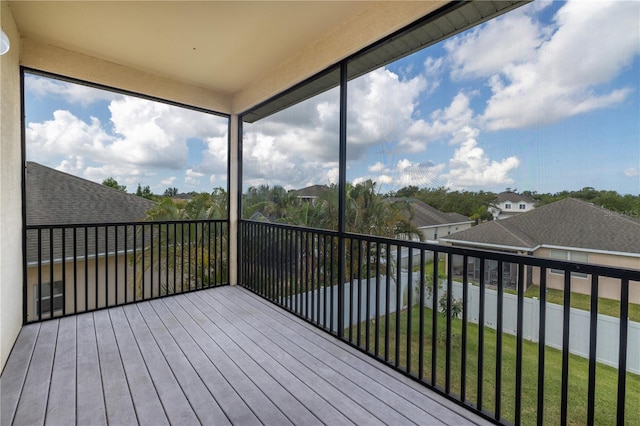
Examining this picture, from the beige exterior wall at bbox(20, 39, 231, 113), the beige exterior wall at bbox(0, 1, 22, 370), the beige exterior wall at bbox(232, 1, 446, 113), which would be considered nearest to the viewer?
the beige exterior wall at bbox(232, 1, 446, 113)

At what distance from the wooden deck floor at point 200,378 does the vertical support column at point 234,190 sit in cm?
132

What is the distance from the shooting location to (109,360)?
83.4 inches

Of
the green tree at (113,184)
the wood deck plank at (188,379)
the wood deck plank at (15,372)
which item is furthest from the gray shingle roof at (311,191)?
the wood deck plank at (15,372)

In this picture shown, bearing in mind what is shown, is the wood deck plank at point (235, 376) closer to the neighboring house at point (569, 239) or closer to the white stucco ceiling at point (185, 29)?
the neighboring house at point (569, 239)

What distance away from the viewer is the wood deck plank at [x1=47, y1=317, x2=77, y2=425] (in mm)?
1566

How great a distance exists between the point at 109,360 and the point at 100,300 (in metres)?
1.41

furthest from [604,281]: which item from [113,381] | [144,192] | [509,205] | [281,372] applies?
[144,192]

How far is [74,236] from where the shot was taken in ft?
9.80

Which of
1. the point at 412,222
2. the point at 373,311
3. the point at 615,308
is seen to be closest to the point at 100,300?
the point at 373,311

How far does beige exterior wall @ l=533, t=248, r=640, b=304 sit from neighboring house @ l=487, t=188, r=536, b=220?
0.23m

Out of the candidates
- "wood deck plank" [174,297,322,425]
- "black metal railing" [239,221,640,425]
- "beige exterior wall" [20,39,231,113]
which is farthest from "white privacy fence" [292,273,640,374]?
"beige exterior wall" [20,39,231,113]

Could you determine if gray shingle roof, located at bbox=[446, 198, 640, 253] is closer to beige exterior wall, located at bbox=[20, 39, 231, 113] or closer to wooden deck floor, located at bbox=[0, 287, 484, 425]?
wooden deck floor, located at bbox=[0, 287, 484, 425]

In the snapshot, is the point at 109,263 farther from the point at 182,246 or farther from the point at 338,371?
the point at 338,371

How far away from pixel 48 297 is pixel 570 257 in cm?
425
